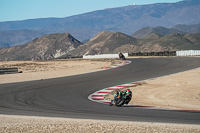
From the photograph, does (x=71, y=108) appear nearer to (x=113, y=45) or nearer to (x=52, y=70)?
(x=52, y=70)

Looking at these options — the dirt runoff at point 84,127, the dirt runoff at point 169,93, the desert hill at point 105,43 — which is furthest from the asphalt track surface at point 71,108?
the desert hill at point 105,43

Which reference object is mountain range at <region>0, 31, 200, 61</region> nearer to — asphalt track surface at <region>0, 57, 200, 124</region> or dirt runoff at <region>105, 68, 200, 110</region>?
dirt runoff at <region>105, 68, 200, 110</region>

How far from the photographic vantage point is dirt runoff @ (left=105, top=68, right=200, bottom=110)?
15.9 m

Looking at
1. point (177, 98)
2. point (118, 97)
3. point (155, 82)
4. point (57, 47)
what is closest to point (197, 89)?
point (177, 98)

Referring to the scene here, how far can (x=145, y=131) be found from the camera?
388 inches

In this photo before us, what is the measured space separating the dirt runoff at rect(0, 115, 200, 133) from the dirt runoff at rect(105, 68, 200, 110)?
4189mm

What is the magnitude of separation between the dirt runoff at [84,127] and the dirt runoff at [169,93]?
419 centimetres

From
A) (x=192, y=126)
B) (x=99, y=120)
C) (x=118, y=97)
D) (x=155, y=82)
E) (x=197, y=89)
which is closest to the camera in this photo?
(x=192, y=126)

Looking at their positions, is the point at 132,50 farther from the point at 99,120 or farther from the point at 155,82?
the point at 99,120

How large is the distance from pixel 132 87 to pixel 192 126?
36.9 ft

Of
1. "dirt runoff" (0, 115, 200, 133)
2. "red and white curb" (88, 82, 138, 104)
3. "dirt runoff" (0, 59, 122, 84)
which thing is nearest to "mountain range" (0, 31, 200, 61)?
"dirt runoff" (0, 59, 122, 84)

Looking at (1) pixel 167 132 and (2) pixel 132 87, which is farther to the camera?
(2) pixel 132 87

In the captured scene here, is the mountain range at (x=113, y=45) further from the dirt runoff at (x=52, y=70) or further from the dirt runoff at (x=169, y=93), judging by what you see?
the dirt runoff at (x=169, y=93)

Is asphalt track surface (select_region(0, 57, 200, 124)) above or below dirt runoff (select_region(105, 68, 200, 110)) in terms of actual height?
above
